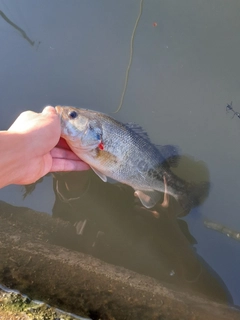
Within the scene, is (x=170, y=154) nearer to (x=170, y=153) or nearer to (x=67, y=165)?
(x=170, y=153)

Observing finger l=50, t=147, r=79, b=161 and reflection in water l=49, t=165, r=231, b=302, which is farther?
reflection in water l=49, t=165, r=231, b=302

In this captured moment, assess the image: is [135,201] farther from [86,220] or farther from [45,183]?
[45,183]

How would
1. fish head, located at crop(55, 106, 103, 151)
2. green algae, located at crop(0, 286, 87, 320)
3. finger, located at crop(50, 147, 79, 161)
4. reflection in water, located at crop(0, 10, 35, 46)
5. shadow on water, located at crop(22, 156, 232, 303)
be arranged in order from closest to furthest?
1. green algae, located at crop(0, 286, 87, 320)
2. fish head, located at crop(55, 106, 103, 151)
3. finger, located at crop(50, 147, 79, 161)
4. shadow on water, located at crop(22, 156, 232, 303)
5. reflection in water, located at crop(0, 10, 35, 46)

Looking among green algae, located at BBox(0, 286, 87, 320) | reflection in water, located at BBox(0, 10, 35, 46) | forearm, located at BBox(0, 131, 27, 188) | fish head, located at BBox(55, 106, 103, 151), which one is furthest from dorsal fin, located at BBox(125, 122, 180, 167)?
reflection in water, located at BBox(0, 10, 35, 46)

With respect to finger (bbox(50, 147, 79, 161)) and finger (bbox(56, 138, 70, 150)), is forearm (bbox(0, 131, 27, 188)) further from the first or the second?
finger (bbox(56, 138, 70, 150))

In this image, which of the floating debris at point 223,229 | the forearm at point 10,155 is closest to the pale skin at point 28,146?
the forearm at point 10,155

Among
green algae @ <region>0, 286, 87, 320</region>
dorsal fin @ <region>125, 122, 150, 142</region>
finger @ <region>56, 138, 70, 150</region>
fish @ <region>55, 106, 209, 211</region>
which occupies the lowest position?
green algae @ <region>0, 286, 87, 320</region>

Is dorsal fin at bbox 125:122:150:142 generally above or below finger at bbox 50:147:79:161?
above
